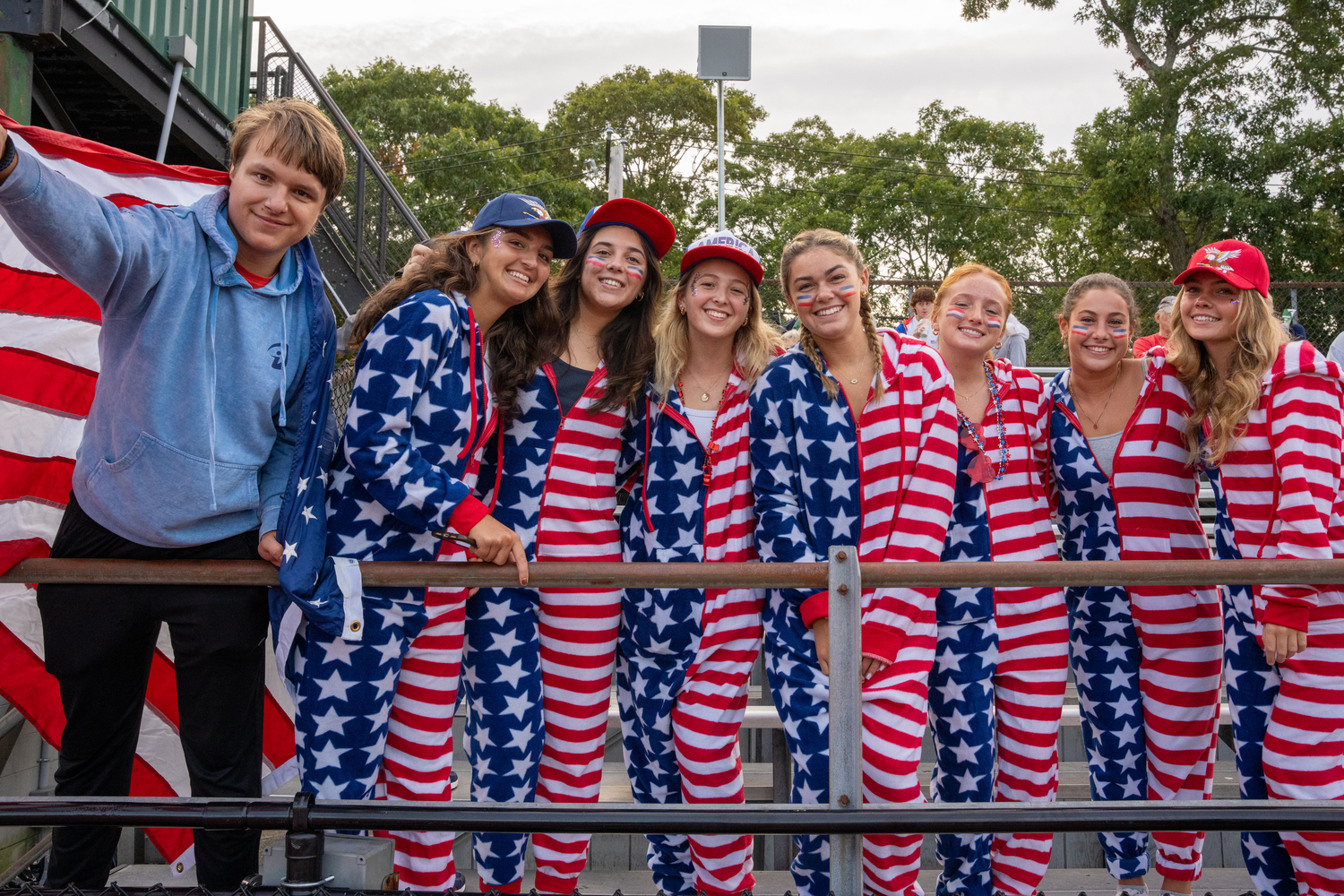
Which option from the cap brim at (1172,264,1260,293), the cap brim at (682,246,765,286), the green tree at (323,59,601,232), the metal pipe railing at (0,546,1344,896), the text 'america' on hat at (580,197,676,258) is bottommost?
the metal pipe railing at (0,546,1344,896)

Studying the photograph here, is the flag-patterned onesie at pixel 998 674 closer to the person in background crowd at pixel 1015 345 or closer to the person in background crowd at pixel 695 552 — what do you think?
the person in background crowd at pixel 695 552

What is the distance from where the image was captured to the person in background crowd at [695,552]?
98.2 inches

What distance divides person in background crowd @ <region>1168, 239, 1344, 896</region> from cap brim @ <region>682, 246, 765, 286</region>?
1.19 metres

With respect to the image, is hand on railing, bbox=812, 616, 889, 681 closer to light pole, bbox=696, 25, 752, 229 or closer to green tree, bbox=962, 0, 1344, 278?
light pole, bbox=696, 25, 752, 229

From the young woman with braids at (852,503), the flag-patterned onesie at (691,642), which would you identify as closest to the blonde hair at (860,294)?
the young woman with braids at (852,503)

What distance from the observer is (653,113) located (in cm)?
3056

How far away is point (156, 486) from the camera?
2051 millimetres

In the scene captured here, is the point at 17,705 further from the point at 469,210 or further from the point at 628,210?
the point at 469,210

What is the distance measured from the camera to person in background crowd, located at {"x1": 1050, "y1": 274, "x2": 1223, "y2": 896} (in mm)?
2672

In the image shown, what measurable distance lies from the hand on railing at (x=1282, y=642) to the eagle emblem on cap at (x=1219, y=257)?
0.95 metres

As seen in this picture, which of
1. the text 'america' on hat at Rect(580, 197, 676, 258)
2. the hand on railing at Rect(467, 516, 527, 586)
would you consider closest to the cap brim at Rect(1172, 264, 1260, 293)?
the text 'america' on hat at Rect(580, 197, 676, 258)

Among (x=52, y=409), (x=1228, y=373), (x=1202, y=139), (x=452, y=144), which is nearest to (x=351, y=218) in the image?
(x=52, y=409)

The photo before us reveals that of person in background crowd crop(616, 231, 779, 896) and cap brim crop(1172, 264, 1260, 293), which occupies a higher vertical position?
cap brim crop(1172, 264, 1260, 293)

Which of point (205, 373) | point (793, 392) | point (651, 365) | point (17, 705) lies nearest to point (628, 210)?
point (651, 365)
